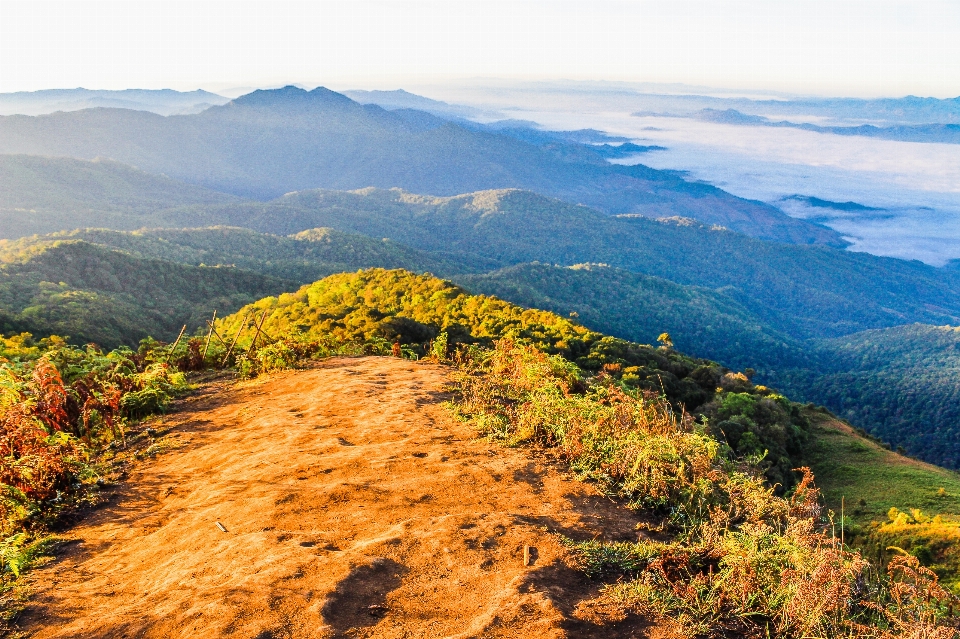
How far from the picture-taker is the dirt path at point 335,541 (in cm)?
382

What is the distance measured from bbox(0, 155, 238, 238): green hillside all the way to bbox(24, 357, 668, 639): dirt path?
514 feet

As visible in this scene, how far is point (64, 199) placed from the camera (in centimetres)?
16562

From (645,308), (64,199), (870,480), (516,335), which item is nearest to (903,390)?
(645,308)

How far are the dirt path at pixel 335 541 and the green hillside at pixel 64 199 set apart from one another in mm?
156694

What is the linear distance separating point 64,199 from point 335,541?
678 ft

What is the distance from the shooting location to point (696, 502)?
575 centimetres

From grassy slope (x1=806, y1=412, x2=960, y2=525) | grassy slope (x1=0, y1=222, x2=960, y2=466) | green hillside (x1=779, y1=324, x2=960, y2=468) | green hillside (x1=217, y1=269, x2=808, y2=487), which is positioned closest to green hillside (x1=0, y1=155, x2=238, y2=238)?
grassy slope (x1=0, y1=222, x2=960, y2=466)

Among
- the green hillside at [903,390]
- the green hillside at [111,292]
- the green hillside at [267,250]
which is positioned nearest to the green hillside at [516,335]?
the green hillside at [111,292]

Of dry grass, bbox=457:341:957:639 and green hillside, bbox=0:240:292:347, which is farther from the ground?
dry grass, bbox=457:341:957:639

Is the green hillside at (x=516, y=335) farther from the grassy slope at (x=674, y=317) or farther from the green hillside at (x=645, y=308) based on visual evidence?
the green hillside at (x=645, y=308)

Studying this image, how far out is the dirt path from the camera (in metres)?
3.82

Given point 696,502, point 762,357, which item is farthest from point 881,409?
point 696,502

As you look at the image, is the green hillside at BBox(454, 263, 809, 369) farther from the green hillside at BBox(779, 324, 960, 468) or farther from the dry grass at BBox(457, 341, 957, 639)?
the dry grass at BBox(457, 341, 957, 639)

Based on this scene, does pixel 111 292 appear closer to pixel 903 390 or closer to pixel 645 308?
pixel 903 390
